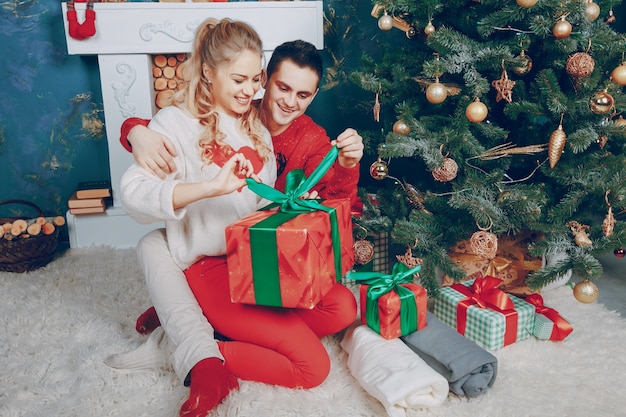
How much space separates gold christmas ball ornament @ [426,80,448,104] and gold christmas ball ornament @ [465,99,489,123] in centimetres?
8

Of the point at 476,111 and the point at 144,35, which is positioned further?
the point at 144,35

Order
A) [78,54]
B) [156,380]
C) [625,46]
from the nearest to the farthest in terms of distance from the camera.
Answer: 1. [156,380]
2. [625,46]
3. [78,54]

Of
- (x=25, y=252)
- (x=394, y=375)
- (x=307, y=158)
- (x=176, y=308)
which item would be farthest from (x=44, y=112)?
(x=394, y=375)

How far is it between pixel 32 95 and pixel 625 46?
2.22 meters

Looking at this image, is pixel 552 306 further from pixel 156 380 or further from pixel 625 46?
pixel 156 380

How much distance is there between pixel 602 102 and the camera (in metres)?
1.45

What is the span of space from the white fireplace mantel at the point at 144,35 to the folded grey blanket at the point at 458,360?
4.65 ft

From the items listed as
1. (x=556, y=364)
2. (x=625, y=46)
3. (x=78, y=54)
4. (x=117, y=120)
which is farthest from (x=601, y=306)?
(x=78, y=54)

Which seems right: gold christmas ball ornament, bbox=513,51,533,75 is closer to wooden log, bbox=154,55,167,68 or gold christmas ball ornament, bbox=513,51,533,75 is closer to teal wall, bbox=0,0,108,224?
wooden log, bbox=154,55,167,68

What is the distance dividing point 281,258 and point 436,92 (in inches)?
28.0

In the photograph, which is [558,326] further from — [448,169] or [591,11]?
[591,11]

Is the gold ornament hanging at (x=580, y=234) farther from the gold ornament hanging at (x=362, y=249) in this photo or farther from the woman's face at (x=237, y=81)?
the woman's face at (x=237, y=81)

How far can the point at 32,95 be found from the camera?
237cm

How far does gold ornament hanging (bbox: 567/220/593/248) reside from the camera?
1.51 m
